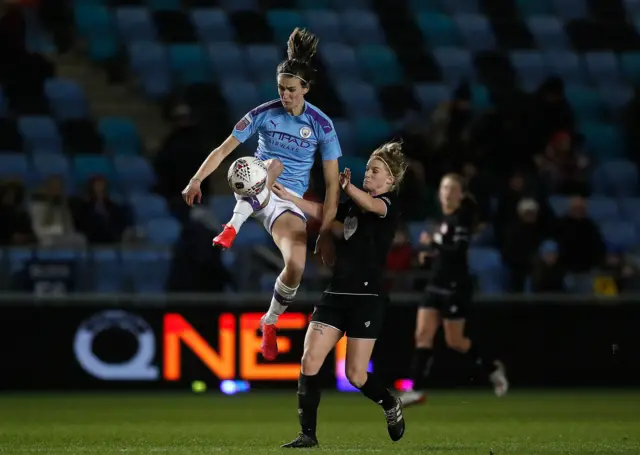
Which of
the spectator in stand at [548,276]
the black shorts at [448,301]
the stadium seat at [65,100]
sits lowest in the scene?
the black shorts at [448,301]

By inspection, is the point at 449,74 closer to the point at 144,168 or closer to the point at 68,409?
the point at 144,168

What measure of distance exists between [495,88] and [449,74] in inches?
24.6

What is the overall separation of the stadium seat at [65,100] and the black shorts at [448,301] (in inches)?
230

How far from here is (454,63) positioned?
18.1 m

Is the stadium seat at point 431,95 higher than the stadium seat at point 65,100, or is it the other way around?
the stadium seat at point 431,95

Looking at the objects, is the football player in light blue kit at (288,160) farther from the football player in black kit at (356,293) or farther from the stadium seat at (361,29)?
the stadium seat at (361,29)

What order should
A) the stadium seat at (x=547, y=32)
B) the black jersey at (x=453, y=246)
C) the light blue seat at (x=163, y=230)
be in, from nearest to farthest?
the black jersey at (x=453, y=246)
the light blue seat at (x=163, y=230)
the stadium seat at (x=547, y=32)

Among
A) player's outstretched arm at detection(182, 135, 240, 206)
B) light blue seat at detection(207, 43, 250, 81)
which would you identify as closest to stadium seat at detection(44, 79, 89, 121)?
light blue seat at detection(207, 43, 250, 81)

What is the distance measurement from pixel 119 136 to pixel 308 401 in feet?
27.9

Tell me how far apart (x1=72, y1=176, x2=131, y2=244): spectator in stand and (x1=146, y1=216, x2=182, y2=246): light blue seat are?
76 centimetres

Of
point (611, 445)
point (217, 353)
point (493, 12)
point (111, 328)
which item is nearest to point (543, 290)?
point (217, 353)

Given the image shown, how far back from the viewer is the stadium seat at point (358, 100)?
56.5 feet

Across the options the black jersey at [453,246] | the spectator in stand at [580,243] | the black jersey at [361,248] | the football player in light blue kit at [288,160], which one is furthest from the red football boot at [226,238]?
the spectator in stand at [580,243]

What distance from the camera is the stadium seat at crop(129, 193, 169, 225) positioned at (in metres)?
14.8
